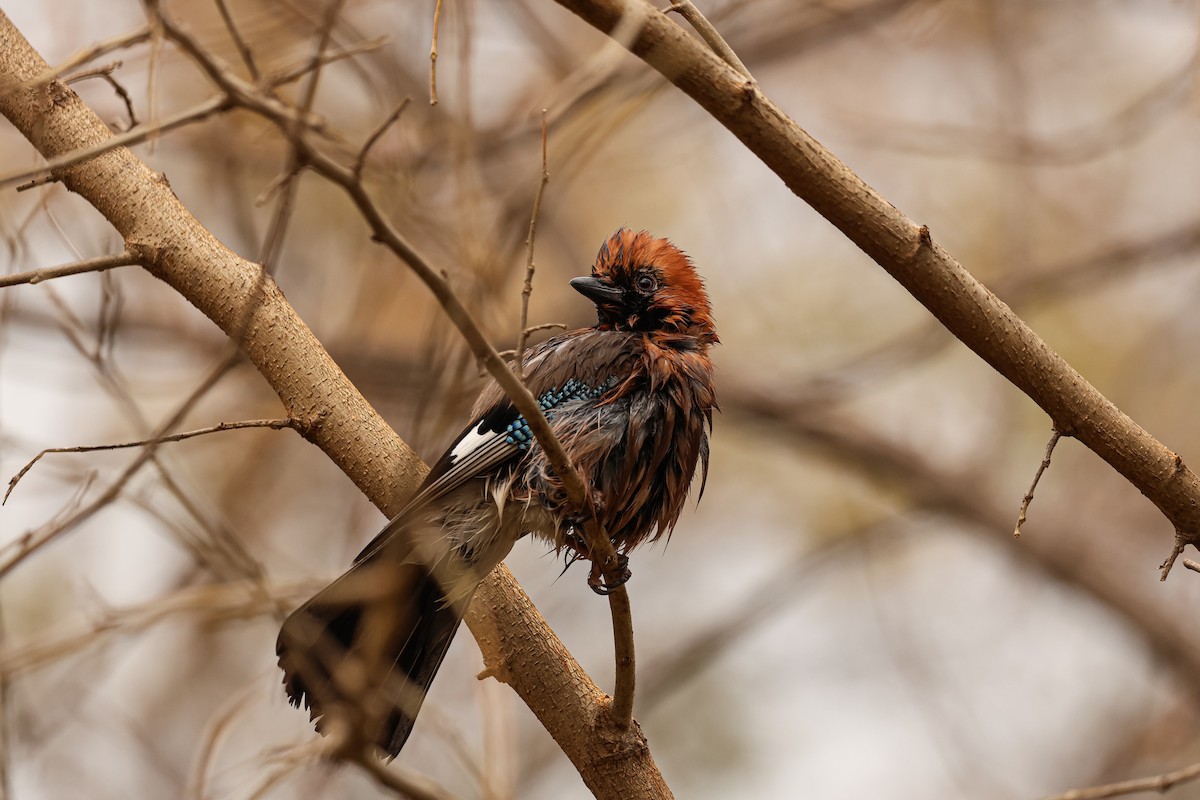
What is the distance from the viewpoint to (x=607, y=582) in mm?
3287

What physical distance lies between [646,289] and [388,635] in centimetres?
187

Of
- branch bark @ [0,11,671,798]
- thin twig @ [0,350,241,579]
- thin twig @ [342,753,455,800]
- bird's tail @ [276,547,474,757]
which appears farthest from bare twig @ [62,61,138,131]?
thin twig @ [342,753,455,800]

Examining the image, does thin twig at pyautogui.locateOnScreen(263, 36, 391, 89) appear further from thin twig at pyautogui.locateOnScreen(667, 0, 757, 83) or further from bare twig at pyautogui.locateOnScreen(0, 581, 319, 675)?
bare twig at pyautogui.locateOnScreen(0, 581, 319, 675)

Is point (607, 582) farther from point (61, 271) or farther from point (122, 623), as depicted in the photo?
point (61, 271)

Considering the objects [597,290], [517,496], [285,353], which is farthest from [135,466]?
[597,290]

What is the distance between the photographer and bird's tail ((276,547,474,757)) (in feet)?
11.2

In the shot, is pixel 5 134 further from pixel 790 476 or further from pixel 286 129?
pixel 286 129

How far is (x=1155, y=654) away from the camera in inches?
296

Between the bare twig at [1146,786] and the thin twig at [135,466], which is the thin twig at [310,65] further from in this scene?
the bare twig at [1146,786]

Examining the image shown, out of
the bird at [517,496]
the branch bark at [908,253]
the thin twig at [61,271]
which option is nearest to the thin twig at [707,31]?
the branch bark at [908,253]

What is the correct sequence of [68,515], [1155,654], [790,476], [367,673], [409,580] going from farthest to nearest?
[790,476], [1155,654], [409,580], [68,515], [367,673]

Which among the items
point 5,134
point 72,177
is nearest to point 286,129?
point 72,177

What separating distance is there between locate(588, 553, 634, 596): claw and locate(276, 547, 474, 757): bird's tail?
39cm

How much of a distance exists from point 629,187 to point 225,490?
3914mm
